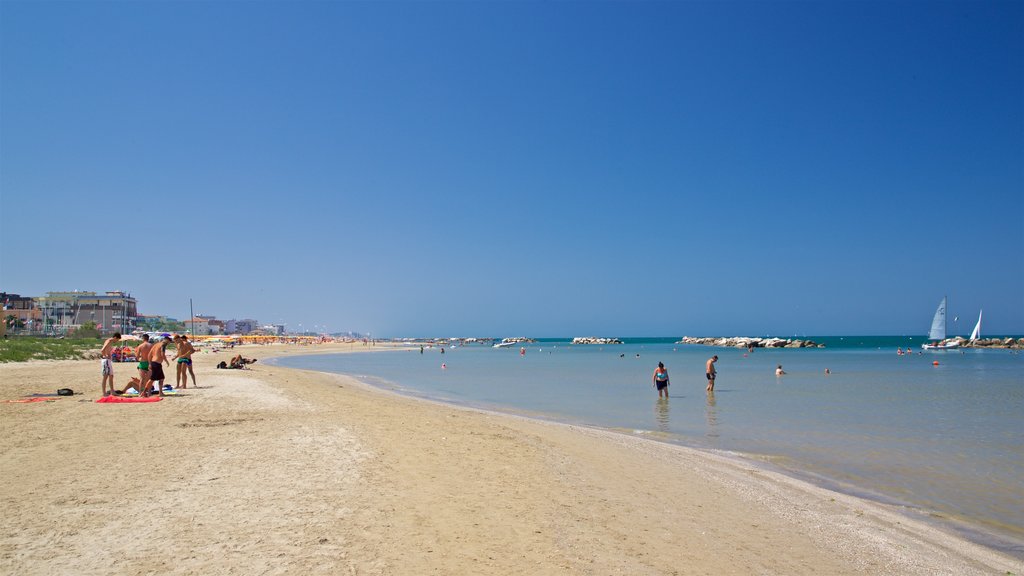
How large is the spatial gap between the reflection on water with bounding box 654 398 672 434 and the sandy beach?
379 cm

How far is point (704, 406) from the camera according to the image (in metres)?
18.7

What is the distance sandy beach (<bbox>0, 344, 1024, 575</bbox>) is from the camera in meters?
4.59

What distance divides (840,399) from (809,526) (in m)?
17.6

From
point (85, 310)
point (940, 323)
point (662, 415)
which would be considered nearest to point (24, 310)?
point (85, 310)

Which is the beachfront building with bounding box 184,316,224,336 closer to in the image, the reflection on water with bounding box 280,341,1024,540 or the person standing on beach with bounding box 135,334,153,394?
the reflection on water with bounding box 280,341,1024,540

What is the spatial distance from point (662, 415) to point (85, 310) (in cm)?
11706

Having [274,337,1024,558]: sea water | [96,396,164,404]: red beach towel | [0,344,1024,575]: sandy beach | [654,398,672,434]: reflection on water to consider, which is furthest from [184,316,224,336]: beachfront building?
[0,344,1024,575]: sandy beach

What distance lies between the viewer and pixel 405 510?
5805 millimetres

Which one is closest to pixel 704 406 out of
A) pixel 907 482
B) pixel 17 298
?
pixel 907 482

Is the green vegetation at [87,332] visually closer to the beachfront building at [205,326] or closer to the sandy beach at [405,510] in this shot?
the sandy beach at [405,510]

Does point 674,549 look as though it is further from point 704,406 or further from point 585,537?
point 704,406

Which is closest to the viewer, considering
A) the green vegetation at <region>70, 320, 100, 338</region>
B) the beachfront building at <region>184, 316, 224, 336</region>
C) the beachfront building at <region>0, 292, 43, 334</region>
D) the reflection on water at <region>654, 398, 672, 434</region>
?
the reflection on water at <region>654, 398, 672, 434</region>

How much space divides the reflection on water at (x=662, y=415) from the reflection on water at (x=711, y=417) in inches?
41.0

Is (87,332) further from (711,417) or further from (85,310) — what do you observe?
(711,417)
